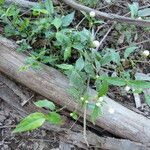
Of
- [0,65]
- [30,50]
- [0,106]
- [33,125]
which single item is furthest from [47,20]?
[33,125]

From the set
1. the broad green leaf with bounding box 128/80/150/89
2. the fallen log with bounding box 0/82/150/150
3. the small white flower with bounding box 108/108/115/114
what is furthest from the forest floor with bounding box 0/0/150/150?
the broad green leaf with bounding box 128/80/150/89

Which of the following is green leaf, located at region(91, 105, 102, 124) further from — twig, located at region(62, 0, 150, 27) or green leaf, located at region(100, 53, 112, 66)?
twig, located at region(62, 0, 150, 27)

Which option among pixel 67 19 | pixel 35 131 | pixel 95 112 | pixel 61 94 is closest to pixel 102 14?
→ pixel 67 19

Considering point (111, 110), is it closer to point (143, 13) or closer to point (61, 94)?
point (61, 94)

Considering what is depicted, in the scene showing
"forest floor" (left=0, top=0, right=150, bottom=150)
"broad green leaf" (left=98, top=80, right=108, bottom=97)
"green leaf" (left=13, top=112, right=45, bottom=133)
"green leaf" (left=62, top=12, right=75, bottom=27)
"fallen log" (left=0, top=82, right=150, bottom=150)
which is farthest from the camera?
"green leaf" (left=62, top=12, right=75, bottom=27)

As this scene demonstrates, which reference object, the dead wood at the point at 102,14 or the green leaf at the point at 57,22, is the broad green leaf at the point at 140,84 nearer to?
the dead wood at the point at 102,14

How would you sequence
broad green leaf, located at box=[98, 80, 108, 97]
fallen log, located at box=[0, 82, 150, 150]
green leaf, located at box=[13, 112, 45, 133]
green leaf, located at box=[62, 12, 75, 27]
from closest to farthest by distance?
green leaf, located at box=[13, 112, 45, 133] < broad green leaf, located at box=[98, 80, 108, 97] < fallen log, located at box=[0, 82, 150, 150] < green leaf, located at box=[62, 12, 75, 27]

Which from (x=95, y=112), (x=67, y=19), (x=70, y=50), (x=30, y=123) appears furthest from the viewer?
(x=67, y=19)
